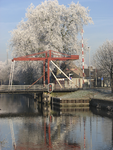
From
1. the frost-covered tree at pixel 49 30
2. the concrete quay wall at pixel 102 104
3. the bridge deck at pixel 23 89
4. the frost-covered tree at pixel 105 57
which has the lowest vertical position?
the concrete quay wall at pixel 102 104

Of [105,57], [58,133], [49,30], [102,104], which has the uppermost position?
[49,30]

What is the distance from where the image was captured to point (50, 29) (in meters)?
44.0

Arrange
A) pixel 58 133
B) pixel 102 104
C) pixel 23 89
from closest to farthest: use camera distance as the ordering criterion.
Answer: pixel 58 133
pixel 102 104
pixel 23 89

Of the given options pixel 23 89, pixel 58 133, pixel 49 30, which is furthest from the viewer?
pixel 49 30

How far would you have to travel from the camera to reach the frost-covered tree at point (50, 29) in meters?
43.8

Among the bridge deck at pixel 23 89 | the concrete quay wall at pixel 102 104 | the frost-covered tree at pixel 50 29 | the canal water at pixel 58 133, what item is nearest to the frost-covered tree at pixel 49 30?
the frost-covered tree at pixel 50 29

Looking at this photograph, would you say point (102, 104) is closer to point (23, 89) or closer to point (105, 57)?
point (105, 57)

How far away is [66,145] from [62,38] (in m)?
32.3

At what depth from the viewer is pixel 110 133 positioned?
62.3 ft

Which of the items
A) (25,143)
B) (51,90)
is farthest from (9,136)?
(51,90)

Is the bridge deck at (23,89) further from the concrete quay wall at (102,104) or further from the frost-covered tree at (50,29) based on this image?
the frost-covered tree at (50,29)

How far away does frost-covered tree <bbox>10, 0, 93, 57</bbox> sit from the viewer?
144ft

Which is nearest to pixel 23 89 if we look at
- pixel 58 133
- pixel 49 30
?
pixel 49 30

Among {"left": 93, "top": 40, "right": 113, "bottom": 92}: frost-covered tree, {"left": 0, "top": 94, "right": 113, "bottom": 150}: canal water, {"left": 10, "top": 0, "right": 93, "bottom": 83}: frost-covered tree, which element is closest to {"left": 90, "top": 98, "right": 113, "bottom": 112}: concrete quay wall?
{"left": 0, "top": 94, "right": 113, "bottom": 150}: canal water
